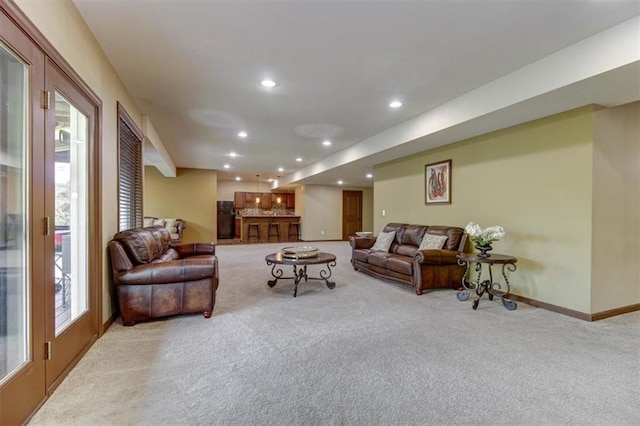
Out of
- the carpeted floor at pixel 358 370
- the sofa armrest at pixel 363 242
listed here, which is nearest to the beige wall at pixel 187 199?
the sofa armrest at pixel 363 242

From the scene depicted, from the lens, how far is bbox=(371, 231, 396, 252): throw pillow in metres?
5.55

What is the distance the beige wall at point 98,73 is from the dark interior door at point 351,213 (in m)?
9.08

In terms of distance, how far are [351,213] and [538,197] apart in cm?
876

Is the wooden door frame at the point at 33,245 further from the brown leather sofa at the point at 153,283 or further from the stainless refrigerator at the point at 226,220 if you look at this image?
the stainless refrigerator at the point at 226,220

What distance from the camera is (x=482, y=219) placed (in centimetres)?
454

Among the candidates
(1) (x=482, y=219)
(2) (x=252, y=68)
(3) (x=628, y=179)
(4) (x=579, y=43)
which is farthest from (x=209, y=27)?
(3) (x=628, y=179)

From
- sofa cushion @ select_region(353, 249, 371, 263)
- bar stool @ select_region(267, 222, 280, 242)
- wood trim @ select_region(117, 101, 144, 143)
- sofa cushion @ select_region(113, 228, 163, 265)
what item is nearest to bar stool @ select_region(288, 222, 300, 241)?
bar stool @ select_region(267, 222, 280, 242)

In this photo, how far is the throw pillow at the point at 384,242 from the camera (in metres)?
5.55

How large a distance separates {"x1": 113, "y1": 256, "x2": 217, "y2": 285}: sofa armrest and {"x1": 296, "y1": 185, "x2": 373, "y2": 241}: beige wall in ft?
27.7

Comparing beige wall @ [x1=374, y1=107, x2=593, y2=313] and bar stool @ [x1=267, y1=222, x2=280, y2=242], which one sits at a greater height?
beige wall @ [x1=374, y1=107, x2=593, y2=313]

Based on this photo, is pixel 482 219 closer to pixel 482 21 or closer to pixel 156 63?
pixel 482 21

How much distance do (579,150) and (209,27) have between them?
155 inches

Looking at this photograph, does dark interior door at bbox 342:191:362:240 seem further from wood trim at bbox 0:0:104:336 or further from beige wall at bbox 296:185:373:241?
wood trim at bbox 0:0:104:336

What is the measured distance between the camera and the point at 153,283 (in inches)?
120
